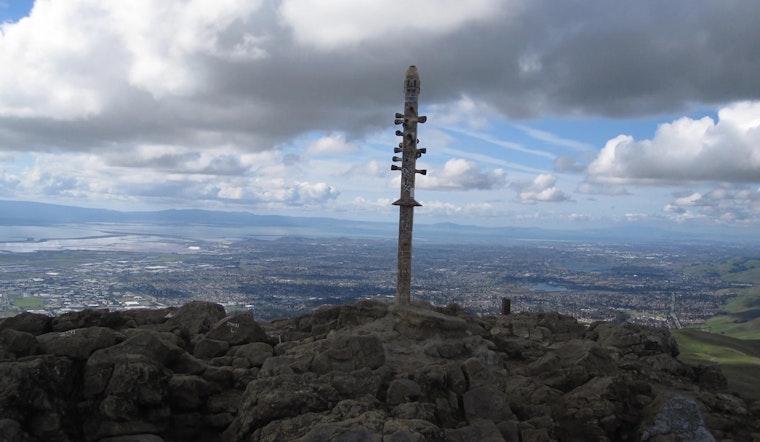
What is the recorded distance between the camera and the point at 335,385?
14102mm

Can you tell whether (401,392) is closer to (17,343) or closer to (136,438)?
(136,438)

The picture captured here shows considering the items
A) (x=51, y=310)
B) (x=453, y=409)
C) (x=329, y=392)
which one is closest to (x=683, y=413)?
(x=453, y=409)

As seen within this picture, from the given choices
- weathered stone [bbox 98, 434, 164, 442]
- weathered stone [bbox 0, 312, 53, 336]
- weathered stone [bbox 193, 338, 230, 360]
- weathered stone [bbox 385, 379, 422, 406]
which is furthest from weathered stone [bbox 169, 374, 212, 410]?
weathered stone [bbox 0, 312, 53, 336]

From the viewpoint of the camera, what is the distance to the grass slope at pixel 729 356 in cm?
2907

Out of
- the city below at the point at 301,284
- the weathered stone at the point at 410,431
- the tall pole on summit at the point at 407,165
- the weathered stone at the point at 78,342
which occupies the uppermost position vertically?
the tall pole on summit at the point at 407,165

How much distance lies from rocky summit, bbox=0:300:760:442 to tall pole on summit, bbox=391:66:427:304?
8.29ft

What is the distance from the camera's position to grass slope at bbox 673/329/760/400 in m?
29.1

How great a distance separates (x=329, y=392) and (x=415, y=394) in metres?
2.56

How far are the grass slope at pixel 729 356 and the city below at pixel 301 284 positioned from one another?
21195 mm

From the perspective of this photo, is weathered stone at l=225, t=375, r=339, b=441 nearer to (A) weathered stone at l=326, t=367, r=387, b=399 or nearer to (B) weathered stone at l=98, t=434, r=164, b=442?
(A) weathered stone at l=326, t=367, r=387, b=399

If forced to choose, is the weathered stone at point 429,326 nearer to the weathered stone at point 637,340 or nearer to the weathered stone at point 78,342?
the weathered stone at point 637,340

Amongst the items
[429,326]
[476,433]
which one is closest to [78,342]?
[476,433]

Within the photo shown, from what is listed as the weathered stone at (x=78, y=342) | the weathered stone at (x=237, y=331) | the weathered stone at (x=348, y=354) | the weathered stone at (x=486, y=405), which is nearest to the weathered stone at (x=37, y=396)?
the weathered stone at (x=78, y=342)

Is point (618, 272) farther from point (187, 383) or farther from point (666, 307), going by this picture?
point (187, 383)
